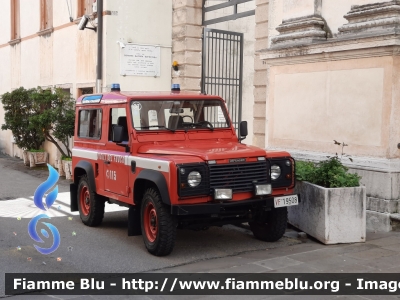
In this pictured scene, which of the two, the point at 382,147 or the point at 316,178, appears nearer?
the point at 316,178

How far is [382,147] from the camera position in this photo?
342 inches

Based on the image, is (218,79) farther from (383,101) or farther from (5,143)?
(5,143)

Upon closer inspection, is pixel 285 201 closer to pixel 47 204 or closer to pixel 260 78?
pixel 47 204

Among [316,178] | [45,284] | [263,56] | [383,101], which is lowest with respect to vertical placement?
[45,284]

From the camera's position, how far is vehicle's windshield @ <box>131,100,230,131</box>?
798 centimetres

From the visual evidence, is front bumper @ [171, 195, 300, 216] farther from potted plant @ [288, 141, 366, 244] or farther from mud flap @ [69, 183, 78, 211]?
mud flap @ [69, 183, 78, 211]

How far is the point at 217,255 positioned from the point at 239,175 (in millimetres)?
1078

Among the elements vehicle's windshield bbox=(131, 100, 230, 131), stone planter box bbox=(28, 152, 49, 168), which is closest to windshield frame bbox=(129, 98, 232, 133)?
vehicle's windshield bbox=(131, 100, 230, 131)

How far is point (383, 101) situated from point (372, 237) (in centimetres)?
203

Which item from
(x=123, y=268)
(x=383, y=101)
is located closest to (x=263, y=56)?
(x=383, y=101)

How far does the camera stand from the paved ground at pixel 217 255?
260 inches

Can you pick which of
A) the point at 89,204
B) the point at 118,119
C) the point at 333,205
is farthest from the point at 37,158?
the point at 333,205

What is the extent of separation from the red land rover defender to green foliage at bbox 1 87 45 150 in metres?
8.31

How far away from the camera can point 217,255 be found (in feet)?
23.9
